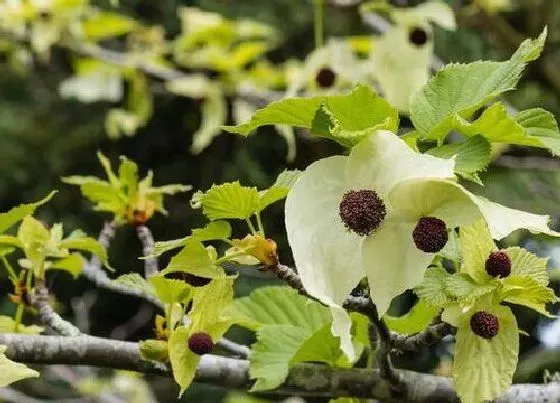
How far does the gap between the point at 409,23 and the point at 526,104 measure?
1.29 metres

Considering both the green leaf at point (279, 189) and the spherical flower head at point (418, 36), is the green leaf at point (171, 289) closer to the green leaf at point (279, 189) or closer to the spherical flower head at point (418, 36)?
the green leaf at point (279, 189)

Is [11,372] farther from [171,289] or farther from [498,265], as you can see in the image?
[498,265]

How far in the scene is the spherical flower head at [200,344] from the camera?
55 cm

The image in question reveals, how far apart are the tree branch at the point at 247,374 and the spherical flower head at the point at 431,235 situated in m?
0.18

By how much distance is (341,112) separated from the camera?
452mm

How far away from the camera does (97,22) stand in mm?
1659

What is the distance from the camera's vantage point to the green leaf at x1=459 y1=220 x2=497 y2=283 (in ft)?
1.61

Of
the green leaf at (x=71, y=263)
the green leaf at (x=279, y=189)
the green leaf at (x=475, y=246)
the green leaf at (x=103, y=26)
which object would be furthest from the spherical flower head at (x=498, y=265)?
the green leaf at (x=103, y=26)

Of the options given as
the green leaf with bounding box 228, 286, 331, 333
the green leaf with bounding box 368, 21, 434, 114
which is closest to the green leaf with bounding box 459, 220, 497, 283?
the green leaf with bounding box 228, 286, 331, 333

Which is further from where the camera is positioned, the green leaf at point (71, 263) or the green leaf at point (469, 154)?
the green leaf at point (71, 263)

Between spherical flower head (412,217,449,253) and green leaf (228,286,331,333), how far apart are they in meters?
0.26

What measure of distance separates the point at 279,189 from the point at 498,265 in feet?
0.39

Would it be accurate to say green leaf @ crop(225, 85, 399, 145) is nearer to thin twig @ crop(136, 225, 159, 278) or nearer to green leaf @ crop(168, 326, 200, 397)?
green leaf @ crop(168, 326, 200, 397)

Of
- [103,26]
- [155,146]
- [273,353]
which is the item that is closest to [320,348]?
[273,353]
